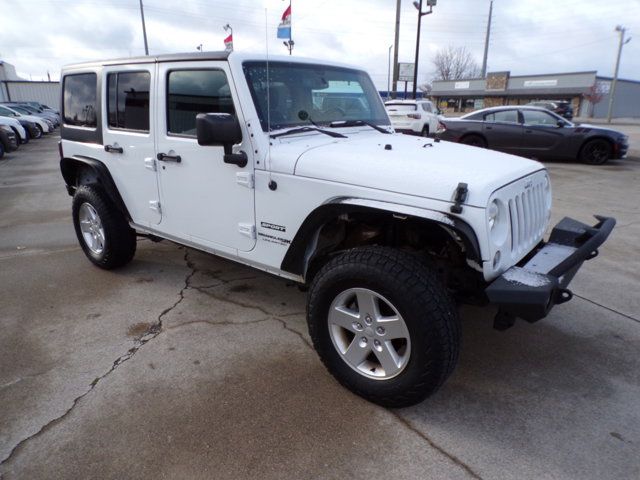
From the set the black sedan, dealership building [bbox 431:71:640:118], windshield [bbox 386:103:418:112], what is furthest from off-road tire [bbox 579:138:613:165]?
dealership building [bbox 431:71:640:118]

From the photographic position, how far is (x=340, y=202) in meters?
2.57

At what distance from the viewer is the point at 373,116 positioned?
3.86m

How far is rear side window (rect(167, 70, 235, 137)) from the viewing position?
3128mm

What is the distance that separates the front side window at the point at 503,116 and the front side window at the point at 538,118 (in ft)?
0.80

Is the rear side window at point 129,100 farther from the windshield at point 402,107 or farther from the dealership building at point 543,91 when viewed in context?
the dealership building at point 543,91

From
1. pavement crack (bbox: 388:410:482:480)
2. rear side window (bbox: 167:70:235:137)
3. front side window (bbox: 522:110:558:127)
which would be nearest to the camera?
pavement crack (bbox: 388:410:482:480)

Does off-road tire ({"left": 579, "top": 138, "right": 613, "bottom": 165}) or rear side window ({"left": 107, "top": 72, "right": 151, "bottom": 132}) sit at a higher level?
rear side window ({"left": 107, "top": 72, "right": 151, "bottom": 132})

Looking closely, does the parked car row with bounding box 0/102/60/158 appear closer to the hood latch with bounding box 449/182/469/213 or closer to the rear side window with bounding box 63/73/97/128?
the rear side window with bounding box 63/73/97/128

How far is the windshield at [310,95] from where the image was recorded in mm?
3076

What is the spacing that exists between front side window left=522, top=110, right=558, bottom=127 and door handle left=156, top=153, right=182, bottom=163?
11043mm

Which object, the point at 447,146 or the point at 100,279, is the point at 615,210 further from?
the point at 100,279

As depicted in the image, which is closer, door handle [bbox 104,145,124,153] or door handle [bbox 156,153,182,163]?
door handle [bbox 156,153,182,163]

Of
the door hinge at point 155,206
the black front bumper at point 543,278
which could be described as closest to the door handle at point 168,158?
the door hinge at point 155,206

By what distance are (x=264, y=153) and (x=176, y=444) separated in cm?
174
